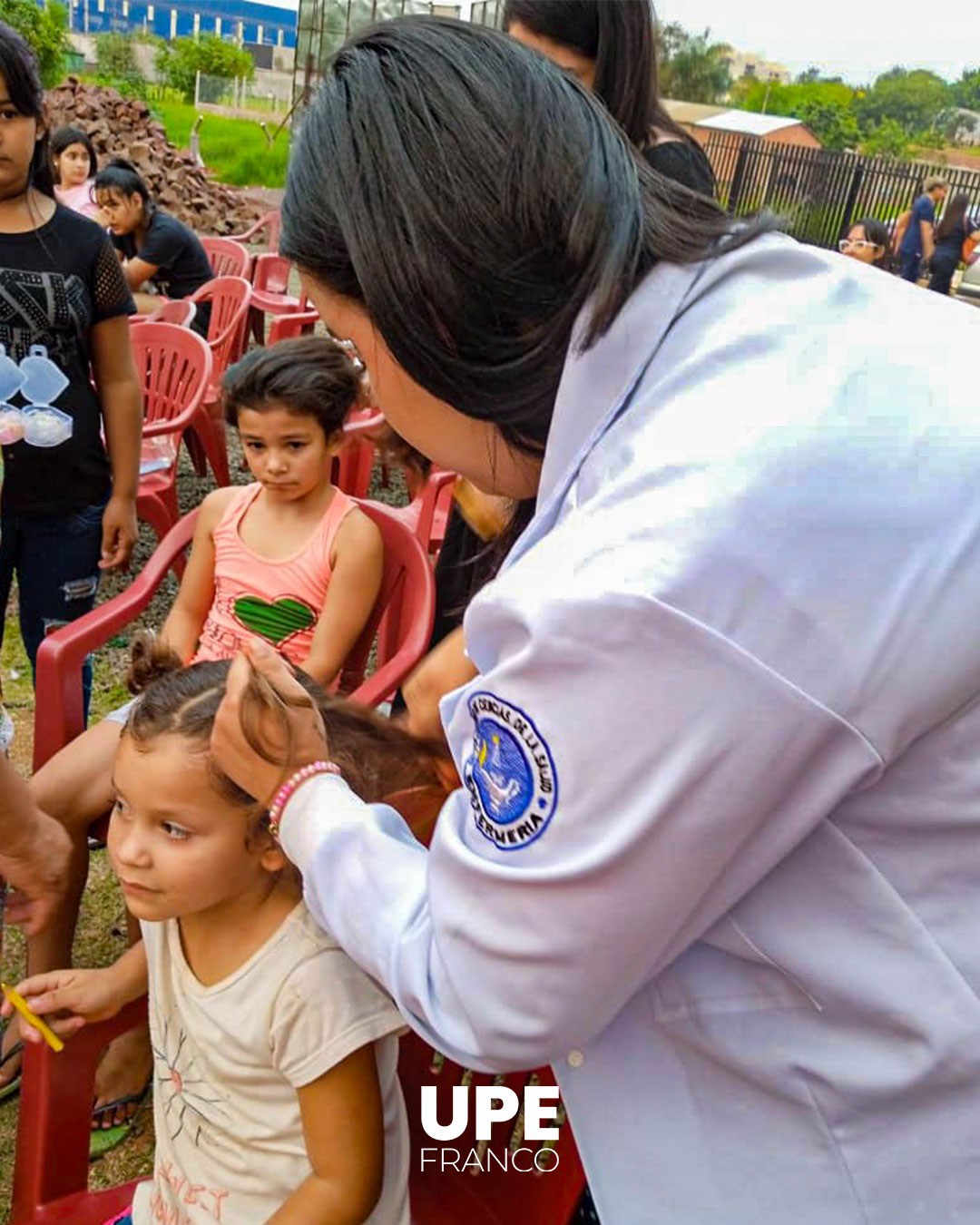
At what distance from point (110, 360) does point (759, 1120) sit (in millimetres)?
2108

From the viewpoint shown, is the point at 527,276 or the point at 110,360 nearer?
the point at 527,276

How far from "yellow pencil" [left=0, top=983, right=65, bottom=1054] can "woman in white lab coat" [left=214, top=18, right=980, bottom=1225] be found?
614 millimetres

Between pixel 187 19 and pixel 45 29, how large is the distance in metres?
40.3

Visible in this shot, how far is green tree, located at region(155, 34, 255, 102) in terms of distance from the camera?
113 ft

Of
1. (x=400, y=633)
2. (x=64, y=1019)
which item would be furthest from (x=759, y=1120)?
(x=400, y=633)

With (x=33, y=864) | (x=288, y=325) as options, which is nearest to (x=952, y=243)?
(x=288, y=325)

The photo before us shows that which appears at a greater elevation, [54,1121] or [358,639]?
[358,639]

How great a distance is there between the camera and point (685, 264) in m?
0.78

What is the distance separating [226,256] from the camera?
7062 mm

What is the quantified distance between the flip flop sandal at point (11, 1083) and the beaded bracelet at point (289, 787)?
1.33m

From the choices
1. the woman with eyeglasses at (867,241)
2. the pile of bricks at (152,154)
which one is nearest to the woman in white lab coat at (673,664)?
the woman with eyeglasses at (867,241)

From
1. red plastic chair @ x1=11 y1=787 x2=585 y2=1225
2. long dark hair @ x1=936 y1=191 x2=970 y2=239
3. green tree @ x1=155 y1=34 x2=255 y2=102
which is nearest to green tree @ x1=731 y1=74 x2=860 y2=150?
long dark hair @ x1=936 y1=191 x2=970 y2=239

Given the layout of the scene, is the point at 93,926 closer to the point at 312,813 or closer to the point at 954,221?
the point at 312,813

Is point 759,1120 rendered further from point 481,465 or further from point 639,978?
point 481,465
